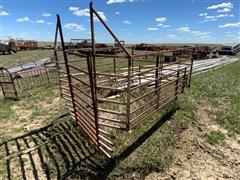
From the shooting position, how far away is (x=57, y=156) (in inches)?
137

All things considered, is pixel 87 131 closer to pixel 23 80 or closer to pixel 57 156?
pixel 57 156

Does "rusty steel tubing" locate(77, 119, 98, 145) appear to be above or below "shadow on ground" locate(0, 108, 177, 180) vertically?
above

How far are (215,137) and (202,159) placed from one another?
0.81 m

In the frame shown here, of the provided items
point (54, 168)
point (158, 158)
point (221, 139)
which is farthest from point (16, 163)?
point (221, 139)

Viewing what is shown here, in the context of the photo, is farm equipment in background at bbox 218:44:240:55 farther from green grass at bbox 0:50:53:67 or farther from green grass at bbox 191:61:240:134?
green grass at bbox 0:50:53:67

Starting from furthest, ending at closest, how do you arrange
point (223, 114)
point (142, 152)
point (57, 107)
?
point (57, 107)
point (223, 114)
point (142, 152)

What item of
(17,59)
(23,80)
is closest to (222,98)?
(23,80)

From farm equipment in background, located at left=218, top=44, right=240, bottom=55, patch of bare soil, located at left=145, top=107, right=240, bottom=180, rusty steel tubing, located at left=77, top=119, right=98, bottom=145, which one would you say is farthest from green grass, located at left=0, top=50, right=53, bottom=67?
farm equipment in background, located at left=218, top=44, right=240, bottom=55

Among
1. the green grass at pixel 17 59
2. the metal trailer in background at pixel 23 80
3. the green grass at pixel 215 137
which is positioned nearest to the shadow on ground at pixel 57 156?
the green grass at pixel 215 137

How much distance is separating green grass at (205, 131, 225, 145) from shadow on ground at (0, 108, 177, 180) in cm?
104

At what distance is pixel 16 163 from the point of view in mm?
3352

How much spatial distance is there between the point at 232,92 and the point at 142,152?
4643mm

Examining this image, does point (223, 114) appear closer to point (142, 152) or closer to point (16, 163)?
point (142, 152)

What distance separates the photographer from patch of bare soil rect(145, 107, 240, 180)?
9.80 feet
